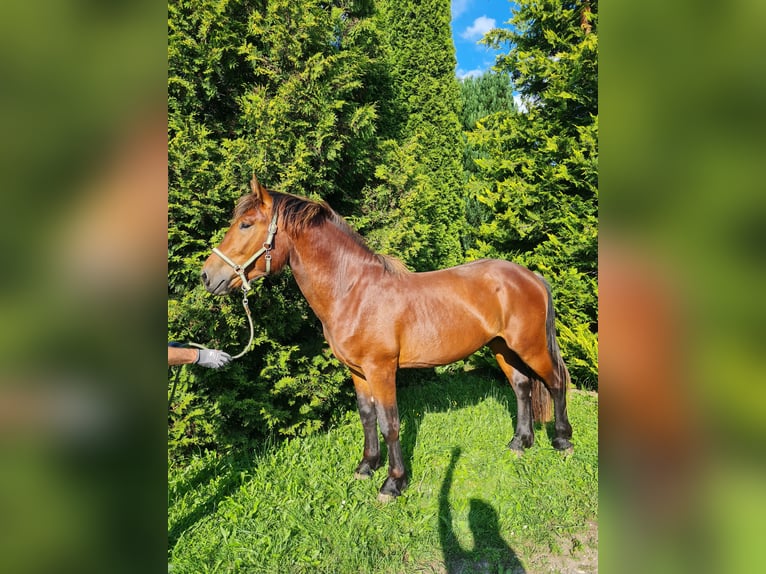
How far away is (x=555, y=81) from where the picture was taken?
468 centimetres

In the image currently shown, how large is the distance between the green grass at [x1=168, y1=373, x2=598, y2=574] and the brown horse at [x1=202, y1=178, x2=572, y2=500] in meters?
0.26

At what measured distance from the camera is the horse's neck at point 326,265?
2.77m

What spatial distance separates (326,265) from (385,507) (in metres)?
1.78

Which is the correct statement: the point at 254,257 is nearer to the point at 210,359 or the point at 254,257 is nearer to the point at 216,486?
the point at 210,359

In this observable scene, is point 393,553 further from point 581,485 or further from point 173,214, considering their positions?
point 173,214

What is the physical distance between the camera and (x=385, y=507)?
2.76 m

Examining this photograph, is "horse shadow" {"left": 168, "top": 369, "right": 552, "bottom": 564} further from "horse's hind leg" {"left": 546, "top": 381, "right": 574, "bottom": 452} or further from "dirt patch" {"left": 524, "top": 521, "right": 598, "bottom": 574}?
"horse's hind leg" {"left": 546, "top": 381, "right": 574, "bottom": 452}

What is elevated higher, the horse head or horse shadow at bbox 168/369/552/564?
the horse head

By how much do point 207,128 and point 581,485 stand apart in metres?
4.36

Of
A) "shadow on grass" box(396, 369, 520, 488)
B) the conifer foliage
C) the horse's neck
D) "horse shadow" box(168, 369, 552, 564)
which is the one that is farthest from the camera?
"shadow on grass" box(396, 369, 520, 488)

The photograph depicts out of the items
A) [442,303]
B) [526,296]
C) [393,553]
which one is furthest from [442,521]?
[526,296]

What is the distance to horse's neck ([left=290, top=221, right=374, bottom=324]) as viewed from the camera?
277 centimetres

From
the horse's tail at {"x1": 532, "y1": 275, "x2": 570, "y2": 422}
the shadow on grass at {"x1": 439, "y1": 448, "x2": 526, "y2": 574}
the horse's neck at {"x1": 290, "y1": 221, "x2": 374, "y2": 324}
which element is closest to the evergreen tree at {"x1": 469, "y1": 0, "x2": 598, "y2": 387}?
the horse's tail at {"x1": 532, "y1": 275, "x2": 570, "y2": 422}

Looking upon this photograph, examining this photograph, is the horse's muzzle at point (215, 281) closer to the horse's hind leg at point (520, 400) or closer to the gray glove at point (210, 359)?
the gray glove at point (210, 359)
